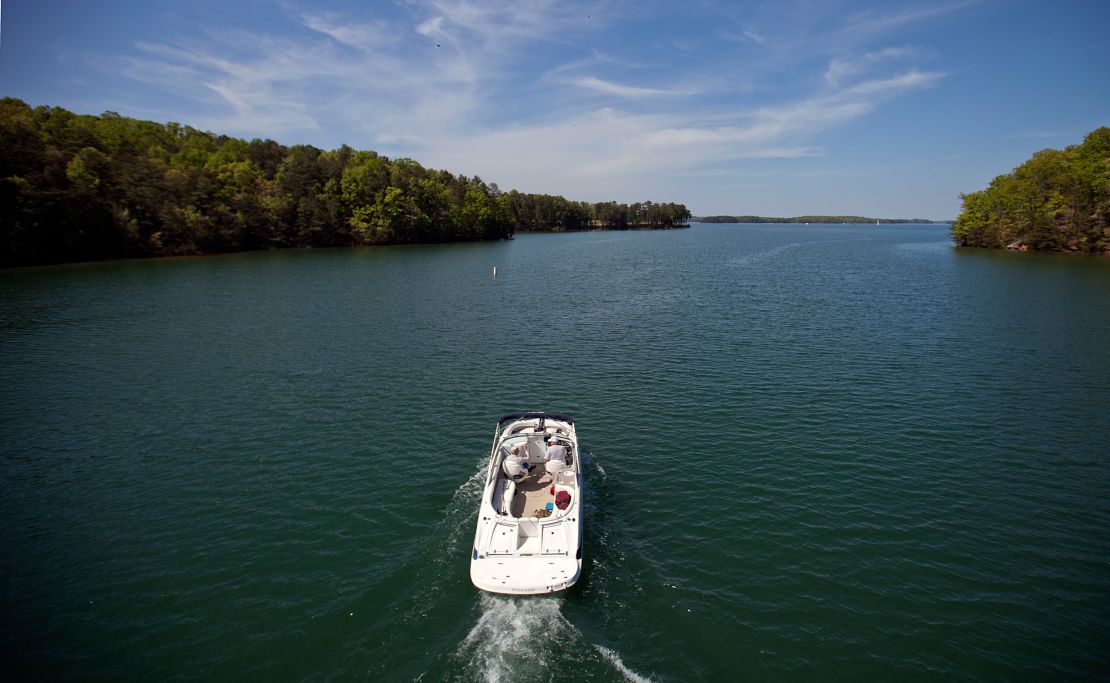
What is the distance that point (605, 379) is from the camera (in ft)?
124

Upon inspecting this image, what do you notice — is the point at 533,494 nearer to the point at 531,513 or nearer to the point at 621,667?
the point at 531,513

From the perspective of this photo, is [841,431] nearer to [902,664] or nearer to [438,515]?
[902,664]

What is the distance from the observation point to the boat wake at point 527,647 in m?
14.1

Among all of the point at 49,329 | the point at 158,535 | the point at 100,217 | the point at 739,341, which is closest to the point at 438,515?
the point at 158,535

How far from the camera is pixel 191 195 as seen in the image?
117 m

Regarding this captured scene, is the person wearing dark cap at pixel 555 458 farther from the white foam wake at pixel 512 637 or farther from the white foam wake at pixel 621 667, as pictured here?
A: the white foam wake at pixel 621 667

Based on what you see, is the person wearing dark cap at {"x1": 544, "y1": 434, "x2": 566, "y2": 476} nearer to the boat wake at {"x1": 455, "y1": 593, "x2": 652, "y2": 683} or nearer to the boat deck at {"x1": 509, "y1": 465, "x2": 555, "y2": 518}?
the boat deck at {"x1": 509, "y1": 465, "x2": 555, "y2": 518}

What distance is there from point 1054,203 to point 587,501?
141625mm

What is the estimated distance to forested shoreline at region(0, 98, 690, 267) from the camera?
93688 mm

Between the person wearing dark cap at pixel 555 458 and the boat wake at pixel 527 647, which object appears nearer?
the boat wake at pixel 527 647

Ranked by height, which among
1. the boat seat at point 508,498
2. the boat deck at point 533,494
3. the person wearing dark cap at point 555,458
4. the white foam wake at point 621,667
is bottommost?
the white foam wake at point 621,667

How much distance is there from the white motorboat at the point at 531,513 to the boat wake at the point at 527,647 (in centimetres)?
87

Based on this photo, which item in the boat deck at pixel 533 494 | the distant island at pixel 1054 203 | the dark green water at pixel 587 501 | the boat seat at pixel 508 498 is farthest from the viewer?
the distant island at pixel 1054 203

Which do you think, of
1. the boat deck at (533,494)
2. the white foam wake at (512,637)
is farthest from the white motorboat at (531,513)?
the white foam wake at (512,637)
